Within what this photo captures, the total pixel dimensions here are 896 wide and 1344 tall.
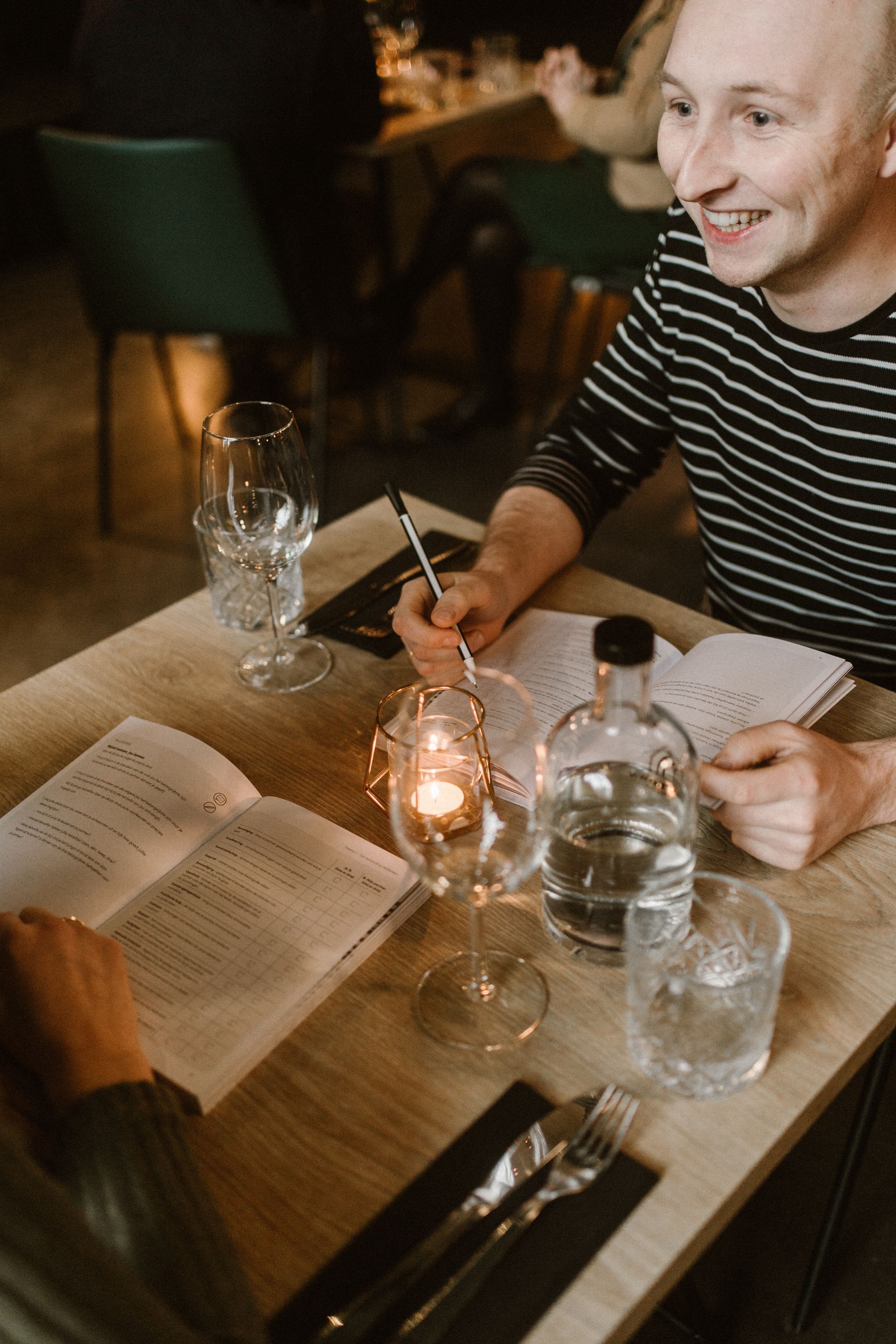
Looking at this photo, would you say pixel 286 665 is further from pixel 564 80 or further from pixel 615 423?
pixel 564 80

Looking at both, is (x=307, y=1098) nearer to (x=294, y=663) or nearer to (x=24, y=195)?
(x=294, y=663)

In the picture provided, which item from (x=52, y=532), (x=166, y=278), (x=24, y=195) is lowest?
(x=52, y=532)

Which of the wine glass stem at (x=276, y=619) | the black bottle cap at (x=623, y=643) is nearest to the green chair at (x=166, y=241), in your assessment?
the wine glass stem at (x=276, y=619)

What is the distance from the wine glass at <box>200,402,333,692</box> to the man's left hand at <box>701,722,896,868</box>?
1.47 feet

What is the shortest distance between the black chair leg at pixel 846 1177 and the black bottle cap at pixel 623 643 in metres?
0.63

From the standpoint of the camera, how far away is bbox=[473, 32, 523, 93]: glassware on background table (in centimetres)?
325

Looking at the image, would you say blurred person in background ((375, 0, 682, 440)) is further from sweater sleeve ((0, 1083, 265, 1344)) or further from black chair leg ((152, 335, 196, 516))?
sweater sleeve ((0, 1083, 265, 1344))

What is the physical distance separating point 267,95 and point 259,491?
1.93 meters

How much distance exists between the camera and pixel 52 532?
3121 millimetres

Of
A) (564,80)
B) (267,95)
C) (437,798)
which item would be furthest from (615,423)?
(564,80)

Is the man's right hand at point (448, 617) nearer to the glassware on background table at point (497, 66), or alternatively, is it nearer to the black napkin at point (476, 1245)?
the black napkin at point (476, 1245)

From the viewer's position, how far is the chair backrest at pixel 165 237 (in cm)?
244

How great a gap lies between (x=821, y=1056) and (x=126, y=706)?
0.71 metres

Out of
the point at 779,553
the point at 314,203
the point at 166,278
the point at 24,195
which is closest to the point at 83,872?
the point at 779,553
